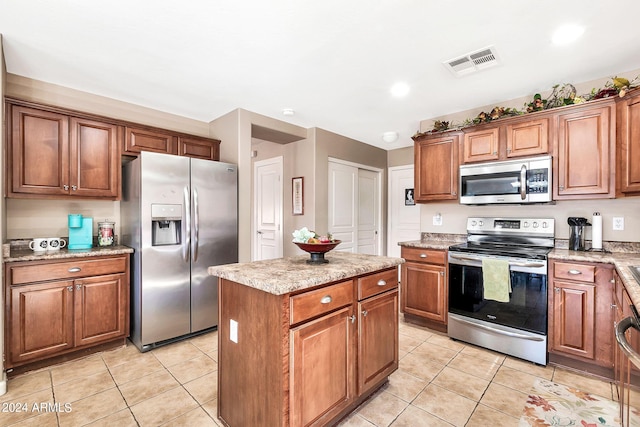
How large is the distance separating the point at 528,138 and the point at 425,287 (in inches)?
69.5

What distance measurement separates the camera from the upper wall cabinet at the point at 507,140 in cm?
277

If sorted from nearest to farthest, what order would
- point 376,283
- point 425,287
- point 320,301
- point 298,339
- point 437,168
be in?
point 298,339
point 320,301
point 376,283
point 425,287
point 437,168

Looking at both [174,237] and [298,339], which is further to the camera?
[174,237]

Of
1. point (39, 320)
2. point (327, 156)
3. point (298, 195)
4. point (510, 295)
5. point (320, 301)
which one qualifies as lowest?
point (39, 320)

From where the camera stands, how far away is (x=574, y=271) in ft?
7.79

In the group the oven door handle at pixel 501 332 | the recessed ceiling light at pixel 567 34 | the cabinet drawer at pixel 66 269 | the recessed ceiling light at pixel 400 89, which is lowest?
the oven door handle at pixel 501 332

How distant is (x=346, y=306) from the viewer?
1.78m

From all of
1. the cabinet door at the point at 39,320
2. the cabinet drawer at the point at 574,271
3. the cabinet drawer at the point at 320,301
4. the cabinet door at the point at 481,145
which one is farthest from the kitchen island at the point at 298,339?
the cabinet door at the point at 481,145

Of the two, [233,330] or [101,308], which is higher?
[233,330]

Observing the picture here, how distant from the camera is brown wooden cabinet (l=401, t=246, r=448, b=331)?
313cm

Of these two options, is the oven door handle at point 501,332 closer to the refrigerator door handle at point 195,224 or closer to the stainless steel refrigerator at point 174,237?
the stainless steel refrigerator at point 174,237

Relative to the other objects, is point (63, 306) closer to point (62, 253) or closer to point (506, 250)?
point (62, 253)

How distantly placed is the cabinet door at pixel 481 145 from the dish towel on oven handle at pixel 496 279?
108cm

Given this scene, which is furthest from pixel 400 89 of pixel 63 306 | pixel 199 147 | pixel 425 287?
pixel 63 306
